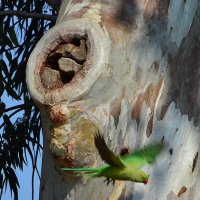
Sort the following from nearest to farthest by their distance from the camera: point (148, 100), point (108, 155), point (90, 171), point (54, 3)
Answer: point (108, 155), point (90, 171), point (148, 100), point (54, 3)

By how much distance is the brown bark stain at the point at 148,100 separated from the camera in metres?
1.82

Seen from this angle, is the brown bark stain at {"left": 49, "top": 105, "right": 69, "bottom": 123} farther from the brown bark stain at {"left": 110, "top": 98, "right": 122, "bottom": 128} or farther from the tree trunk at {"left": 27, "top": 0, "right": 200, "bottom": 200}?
the brown bark stain at {"left": 110, "top": 98, "right": 122, "bottom": 128}

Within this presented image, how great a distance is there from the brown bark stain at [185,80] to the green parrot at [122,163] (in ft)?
1.10

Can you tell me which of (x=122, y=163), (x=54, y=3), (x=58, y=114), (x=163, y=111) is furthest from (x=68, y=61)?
(x=54, y=3)

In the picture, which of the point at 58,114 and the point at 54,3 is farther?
the point at 54,3

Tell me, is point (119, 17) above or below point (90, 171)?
above

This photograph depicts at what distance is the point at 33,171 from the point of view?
407cm

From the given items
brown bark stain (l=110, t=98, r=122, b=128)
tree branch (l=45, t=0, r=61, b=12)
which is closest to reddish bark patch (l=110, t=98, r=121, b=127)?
brown bark stain (l=110, t=98, r=122, b=128)

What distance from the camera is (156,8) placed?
6.24ft

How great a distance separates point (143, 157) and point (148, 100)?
323 millimetres

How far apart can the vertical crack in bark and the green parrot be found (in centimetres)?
28

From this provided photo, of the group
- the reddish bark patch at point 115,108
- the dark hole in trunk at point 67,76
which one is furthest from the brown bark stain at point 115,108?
the dark hole in trunk at point 67,76

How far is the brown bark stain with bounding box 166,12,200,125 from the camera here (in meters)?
1.87

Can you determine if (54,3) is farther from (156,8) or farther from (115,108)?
(115,108)
